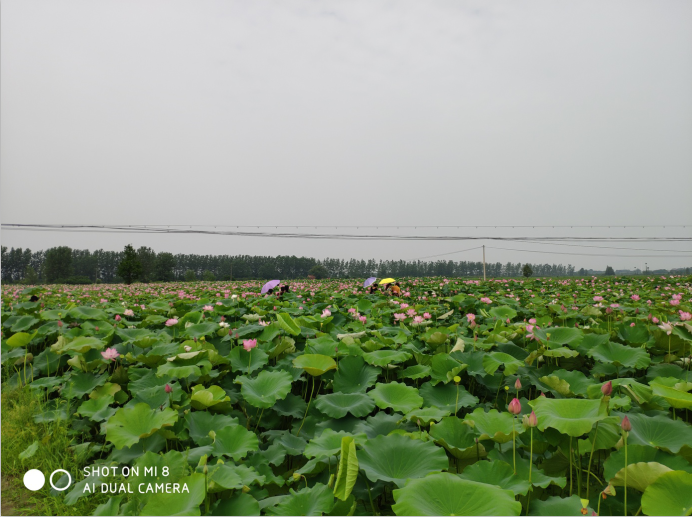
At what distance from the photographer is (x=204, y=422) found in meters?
1.97

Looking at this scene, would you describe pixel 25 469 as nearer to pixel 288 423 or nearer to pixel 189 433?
pixel 189 433

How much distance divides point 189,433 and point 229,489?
2.21 ft

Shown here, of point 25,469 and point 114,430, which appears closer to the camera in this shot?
point 114,430

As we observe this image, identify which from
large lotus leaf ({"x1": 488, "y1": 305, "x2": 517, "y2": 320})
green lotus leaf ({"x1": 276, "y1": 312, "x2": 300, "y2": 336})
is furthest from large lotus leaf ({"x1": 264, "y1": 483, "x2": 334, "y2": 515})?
large lotus leaf ({"x1": 488, "y1": 305, "x2": 517, "y2": 320})

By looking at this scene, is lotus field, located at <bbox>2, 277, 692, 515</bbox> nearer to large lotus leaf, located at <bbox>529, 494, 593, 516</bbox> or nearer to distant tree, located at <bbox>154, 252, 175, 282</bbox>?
large lotus leaf, located at <bbox>529, 494, 593, 516</bbox>

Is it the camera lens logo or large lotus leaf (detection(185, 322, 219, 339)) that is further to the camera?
large lotus leaf (detection(185, 322, 219, 339))

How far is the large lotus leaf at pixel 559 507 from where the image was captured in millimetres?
1143

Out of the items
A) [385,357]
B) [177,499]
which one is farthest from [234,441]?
[385,357]

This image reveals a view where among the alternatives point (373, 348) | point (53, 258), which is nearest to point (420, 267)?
point (53, 258)

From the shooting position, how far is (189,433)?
192 cm

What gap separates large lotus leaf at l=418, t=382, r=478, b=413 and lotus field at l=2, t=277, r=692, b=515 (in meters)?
0.01

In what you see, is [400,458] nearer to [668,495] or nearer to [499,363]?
[668,495]

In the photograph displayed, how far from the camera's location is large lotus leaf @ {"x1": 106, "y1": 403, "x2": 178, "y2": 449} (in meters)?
1.79

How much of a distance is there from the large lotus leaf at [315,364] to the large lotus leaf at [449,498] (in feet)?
3.74
